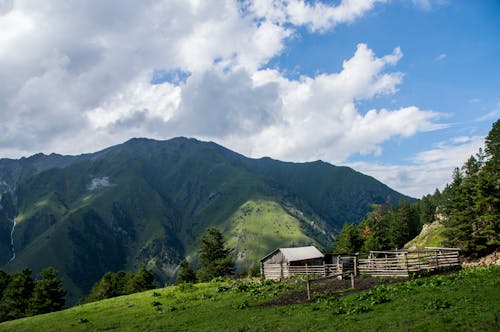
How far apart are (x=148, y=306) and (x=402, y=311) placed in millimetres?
29094

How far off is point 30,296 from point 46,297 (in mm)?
9257

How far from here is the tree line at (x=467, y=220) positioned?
54.4m

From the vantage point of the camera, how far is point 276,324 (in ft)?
80.5

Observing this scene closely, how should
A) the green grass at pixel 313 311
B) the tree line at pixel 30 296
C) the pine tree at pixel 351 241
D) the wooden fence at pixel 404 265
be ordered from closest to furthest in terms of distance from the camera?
the green grass at pixel 313 311 → the wooden fence at pixel 404 265 → the tree line at pixel 30 296 → the pine tree at pixel 351 241

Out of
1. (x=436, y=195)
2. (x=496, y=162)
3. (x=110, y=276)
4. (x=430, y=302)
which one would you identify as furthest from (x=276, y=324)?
(x=436, y=195)

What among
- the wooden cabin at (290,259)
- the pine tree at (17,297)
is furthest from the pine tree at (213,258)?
the pine tree at (17,297)

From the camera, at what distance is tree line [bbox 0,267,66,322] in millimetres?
74250

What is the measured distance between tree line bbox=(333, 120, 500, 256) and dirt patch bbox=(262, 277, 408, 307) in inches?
966

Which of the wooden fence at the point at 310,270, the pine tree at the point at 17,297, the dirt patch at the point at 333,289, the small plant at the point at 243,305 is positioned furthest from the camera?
the pine tree at the point at 17,297

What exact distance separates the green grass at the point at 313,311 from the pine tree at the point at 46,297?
36.7m

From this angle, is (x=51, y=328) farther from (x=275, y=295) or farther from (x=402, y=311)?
(x=402, y=311)

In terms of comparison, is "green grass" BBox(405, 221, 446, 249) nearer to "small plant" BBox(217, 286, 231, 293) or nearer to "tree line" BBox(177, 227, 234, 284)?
"tree line" BBox(177, 227, 234, 284)

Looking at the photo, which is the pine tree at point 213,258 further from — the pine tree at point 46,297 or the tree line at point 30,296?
the tree line at point 30,296

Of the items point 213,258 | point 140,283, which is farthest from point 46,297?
point 213,258
